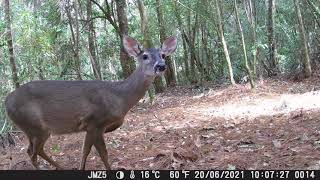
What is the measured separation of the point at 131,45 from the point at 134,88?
604 millimetres

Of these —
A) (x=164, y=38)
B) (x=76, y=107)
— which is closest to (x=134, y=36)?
(x=164, y=38)

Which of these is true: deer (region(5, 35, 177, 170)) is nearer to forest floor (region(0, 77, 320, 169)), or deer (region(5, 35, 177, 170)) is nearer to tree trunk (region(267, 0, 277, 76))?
forest floor (region(0, 77, 320, 169))

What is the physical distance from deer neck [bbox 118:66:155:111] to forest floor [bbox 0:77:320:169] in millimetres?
815

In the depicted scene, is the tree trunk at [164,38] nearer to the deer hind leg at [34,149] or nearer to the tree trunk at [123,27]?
the tree trunk at [123,27]

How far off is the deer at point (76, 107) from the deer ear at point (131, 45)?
323 mm

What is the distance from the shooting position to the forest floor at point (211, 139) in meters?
6.12

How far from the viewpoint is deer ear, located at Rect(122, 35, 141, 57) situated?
6613mm

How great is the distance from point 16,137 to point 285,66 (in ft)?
39.9

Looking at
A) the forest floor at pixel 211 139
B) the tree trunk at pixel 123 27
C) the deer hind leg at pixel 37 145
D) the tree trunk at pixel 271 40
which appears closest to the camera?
the forest floor at pixel 211 139

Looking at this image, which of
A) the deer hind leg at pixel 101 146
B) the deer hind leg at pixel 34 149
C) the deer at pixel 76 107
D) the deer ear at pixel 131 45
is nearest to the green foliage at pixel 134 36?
the deer hind leg at pixel 34 149

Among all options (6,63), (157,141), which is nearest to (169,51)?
(157,141)

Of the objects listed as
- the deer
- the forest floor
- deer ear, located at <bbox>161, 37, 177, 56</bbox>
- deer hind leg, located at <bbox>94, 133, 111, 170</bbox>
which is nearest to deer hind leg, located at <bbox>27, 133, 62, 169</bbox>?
the deer

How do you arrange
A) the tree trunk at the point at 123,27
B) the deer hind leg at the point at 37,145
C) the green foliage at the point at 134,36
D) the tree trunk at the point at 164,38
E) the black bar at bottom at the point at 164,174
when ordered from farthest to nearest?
1. the tree trunk at the point at 164,38
2. the tree trunk at the point at 123,27
3. the green foliage at the point at 134,36
4. the deer hind leg at the point at 37,145
5. the black bar at bottom at the point at 164,174

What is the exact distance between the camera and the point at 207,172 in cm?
518
